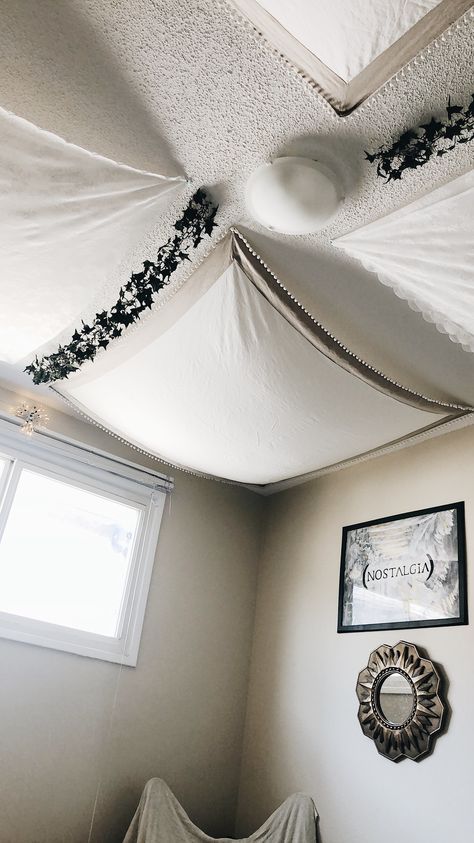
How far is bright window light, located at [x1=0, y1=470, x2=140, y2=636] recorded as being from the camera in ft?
10.8

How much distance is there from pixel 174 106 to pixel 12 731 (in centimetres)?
275

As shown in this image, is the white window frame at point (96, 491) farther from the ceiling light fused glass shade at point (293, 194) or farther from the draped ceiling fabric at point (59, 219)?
the ceiling light fused glass shade at point (293, 194)

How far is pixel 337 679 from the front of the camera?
348 centimetres

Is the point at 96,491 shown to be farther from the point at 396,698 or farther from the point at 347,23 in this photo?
the point at 347,23

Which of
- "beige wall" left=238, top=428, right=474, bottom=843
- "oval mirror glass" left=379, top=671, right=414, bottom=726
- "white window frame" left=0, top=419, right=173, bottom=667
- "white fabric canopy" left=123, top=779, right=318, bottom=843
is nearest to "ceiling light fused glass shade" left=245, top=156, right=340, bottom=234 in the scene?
"beige wall" left=238, top=428, right=474, bottom=843

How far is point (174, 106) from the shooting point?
5.50ft

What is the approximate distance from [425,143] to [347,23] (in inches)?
16.4

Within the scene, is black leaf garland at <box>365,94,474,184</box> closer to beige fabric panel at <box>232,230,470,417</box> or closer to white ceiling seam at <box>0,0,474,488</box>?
white ceiling seam at <box>0,0,474,488</box>

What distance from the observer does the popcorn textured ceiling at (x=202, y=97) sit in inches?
58.2

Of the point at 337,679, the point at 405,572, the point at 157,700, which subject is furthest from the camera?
the point at 157,700

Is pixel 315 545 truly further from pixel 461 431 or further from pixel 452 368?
pixel 452 368

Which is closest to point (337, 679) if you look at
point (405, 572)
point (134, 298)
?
point (405, 572)

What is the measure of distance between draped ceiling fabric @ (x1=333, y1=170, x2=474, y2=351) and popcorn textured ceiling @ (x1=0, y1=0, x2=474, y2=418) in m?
0.11

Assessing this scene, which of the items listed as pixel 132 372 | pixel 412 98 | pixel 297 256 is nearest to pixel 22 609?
pixel 132 372
